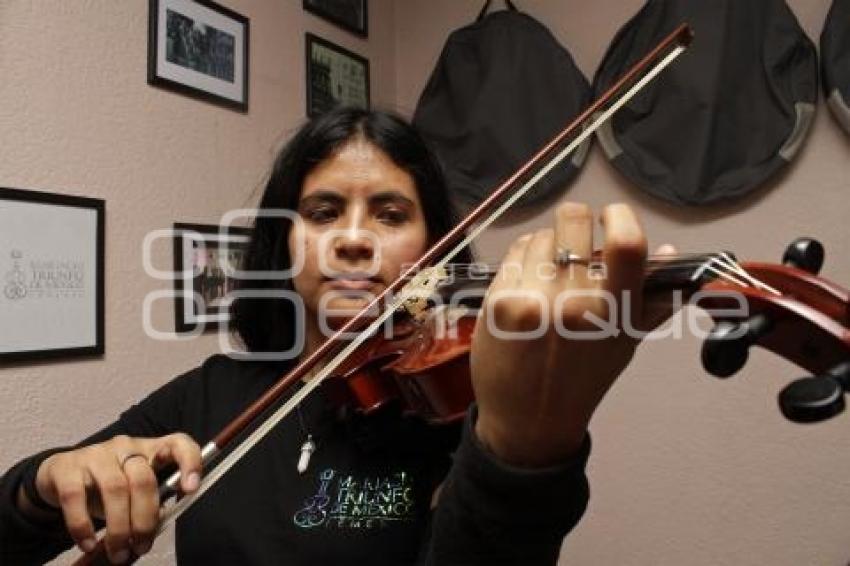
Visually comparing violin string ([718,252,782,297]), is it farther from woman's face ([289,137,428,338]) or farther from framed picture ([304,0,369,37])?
framed picture ([304,0,369,37])

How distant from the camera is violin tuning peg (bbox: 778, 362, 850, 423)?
37cm

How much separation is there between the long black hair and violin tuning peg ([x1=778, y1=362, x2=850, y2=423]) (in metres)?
0.66

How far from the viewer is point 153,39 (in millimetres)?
1367

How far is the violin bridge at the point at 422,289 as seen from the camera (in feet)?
2.89

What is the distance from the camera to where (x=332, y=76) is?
1.90 meters

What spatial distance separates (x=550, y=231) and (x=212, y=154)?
3.98ft

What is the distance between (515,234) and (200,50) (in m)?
0.92

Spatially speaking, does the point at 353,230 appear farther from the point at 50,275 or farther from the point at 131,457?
the point at 50,275

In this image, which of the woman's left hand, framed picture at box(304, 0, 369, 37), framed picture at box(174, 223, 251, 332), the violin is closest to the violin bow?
the violin

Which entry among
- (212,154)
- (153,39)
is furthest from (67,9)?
(212,154)

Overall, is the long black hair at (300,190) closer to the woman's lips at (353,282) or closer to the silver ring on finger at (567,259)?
the woman's lips at (353,282)

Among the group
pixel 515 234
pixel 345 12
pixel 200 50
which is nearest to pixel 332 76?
pixel 345 12

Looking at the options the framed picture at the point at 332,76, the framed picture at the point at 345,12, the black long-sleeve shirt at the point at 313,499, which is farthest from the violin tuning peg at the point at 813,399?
the framed picture at the point at 345,12

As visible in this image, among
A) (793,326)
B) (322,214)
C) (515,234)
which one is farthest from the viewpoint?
(515,234)
